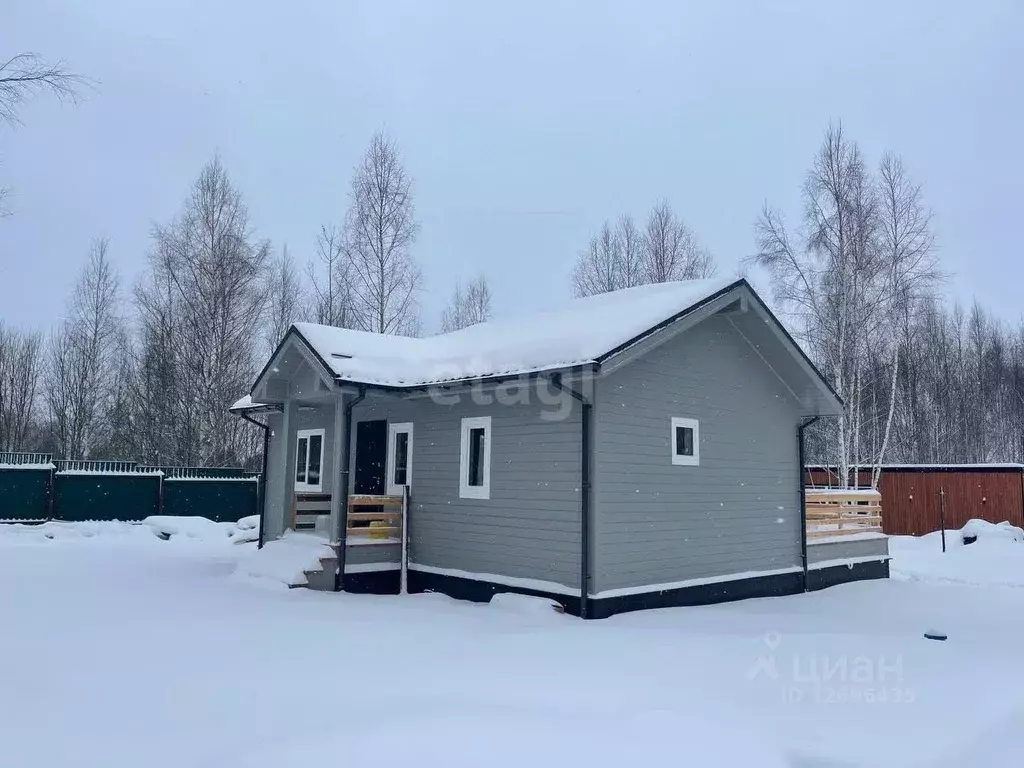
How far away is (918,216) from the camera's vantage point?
20.0 metres

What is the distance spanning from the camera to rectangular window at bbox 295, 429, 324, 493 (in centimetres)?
1373

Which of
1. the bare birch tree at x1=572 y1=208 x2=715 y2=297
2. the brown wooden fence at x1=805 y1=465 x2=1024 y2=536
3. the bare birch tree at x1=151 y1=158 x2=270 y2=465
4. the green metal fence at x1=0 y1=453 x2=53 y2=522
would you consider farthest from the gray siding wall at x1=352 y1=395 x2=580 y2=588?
the bare birch tree at x1=572 y1=208 x2=715 y2=297

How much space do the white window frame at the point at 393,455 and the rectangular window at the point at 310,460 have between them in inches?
84.1

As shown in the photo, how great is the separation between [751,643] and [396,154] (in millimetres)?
20491

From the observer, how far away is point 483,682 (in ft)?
19.2

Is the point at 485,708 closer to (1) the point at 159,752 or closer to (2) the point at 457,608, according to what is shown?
(1) the point at 159,752

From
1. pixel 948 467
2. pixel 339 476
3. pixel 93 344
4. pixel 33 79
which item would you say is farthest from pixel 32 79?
pixel 93 344

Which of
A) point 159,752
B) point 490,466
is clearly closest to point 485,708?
point 159,752

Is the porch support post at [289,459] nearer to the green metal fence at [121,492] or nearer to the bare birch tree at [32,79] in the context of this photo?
the bare birch tree at [32,79]

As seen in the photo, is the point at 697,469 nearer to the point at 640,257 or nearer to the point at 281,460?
the point at 281,460

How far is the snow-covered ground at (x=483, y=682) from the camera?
14.9 ft

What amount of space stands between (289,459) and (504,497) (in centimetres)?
449

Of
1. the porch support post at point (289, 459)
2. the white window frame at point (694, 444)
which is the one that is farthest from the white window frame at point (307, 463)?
the white window frame at point (694, 444)

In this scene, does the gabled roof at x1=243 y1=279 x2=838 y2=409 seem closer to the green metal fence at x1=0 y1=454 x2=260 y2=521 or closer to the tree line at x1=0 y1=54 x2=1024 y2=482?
the tree line at x1=0 y1=54 x2=1024 y2=482
